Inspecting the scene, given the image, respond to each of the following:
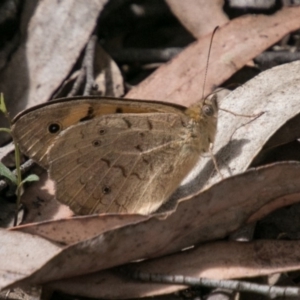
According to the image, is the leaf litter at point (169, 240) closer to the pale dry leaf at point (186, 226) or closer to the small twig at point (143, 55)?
the pale dry leaf at point (186, 226)

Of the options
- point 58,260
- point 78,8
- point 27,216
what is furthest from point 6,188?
point 78,8

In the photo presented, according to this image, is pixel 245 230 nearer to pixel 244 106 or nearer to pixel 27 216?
pixel 244 106

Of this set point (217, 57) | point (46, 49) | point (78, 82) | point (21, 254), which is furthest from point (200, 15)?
point (21, 254)

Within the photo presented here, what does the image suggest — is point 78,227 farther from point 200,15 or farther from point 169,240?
point 200,15

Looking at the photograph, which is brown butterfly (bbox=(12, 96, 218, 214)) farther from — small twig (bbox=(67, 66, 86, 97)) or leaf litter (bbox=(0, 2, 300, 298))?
small twig (bbox=(67, 66, 86, 97))

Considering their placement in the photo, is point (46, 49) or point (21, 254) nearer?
point (21, 254)

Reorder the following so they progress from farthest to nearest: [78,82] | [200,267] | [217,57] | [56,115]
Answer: [78,82], [217,57], [56,115], [200,267]

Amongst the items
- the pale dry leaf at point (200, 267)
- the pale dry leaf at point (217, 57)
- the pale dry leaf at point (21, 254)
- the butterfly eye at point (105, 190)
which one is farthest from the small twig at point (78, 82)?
the pale dry leaf at point (200, 267)

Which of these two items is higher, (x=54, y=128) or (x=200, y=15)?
(x=54, y=128)
